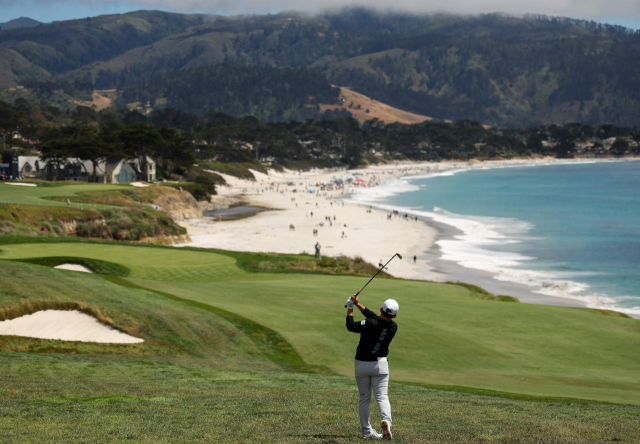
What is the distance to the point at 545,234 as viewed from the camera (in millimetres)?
67188

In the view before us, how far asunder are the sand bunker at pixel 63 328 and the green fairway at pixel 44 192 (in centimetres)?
3623

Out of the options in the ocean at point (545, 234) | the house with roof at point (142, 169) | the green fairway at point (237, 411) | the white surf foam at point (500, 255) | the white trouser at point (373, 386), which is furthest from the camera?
the house with roof at point (142, 169)

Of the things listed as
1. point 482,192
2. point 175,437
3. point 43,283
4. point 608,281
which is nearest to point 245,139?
point 482,192

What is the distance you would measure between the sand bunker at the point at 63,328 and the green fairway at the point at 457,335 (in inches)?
175

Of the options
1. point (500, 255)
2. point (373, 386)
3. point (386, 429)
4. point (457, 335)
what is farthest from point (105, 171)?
point (386, 429)

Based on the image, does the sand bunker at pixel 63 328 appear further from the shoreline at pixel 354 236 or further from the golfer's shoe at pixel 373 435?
the shoreline at pixel 354 236

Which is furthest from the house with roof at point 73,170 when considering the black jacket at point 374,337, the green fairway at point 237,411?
the black jacket at point 374,337

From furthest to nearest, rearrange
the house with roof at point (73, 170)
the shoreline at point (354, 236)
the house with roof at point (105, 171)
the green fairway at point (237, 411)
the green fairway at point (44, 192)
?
the house with roof at point (73, 170) → the house with roof at point (105, 171) → the green fairway at point (44, 192) → the shoreline at point (354, 236) → the green fairway at point (237, 411)

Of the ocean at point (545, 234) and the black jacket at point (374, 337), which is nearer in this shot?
the black jacket at point (374, 337)

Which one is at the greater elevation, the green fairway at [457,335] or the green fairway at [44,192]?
the green fairway at [44,192]

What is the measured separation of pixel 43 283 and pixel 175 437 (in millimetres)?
14617

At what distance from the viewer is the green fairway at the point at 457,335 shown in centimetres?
1619

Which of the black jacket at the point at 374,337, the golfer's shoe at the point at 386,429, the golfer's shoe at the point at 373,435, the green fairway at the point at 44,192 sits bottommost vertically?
the green fairway at the point at 44,192

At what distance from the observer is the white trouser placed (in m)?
8.38
